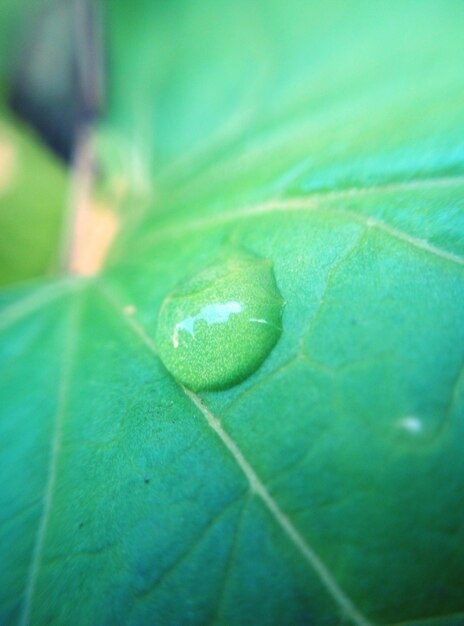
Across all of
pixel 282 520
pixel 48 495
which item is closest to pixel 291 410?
pixel 282 520

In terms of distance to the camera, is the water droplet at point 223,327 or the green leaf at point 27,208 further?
the green leaf at point 27,208

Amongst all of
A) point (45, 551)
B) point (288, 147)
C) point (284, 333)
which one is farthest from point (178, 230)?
point (45, 551)

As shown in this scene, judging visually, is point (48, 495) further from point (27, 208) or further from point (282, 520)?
point (27, 208)

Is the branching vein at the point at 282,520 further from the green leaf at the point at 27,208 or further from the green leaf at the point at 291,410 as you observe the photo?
the green leaf at the point at 27,208

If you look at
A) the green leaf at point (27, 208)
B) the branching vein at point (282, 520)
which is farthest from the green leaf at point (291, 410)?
the green leaf at point (27, 208)

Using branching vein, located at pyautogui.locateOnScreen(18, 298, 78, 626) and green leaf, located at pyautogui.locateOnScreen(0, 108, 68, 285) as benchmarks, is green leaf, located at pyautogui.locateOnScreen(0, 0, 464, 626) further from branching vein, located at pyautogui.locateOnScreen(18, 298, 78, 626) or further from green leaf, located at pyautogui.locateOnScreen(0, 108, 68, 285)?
green leaf, located at pyautogui.locateOnScreen(0, 108, 68, 285)

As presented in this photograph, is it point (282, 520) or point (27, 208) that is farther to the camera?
point (27, 208)

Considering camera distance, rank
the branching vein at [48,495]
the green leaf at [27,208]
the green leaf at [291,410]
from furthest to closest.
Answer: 1. the green leaf at [27,208]
2. the branching vein at [48,495]
3. the green leaf at [291,410]
